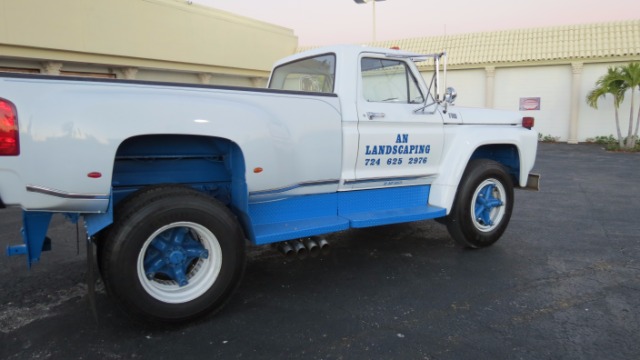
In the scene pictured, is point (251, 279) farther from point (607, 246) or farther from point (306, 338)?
point (607, 246)

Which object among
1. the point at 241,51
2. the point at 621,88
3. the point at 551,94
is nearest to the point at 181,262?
the point at 241,51

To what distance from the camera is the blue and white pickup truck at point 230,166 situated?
2.81 m

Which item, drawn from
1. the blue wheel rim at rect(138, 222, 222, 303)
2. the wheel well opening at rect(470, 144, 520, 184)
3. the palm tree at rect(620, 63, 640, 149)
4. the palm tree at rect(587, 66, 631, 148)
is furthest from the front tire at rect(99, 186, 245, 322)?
the palm tree at rect(587, 66, 631, 148)

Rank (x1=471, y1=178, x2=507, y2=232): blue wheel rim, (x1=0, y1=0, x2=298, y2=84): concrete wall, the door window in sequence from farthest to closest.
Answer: (x1=0, y1=0, x2=298, y2=84): concrete wall, (x1=471, y1=178, x2=507, y2=232): blue wheel rim, the door window

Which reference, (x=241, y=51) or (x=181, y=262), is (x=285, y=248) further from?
(x=241, y=51)

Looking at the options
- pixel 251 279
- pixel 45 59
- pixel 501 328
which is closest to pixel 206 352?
pixel 251 279

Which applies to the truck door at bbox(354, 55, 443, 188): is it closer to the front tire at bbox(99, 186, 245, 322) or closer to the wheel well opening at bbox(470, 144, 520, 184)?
the wheel well opening at bbox(470, 144, 520, 184)

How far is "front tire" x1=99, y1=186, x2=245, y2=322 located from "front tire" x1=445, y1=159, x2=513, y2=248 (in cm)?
247

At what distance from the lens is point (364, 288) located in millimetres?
3988

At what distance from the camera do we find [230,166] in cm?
369

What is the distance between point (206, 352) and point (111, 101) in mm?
1696

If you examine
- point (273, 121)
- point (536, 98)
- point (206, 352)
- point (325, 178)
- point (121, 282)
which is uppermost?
point (536, 98)

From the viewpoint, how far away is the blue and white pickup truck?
2.81 metres

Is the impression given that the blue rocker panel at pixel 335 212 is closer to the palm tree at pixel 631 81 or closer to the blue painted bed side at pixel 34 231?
the blue painted bed side at pixel 34 231
